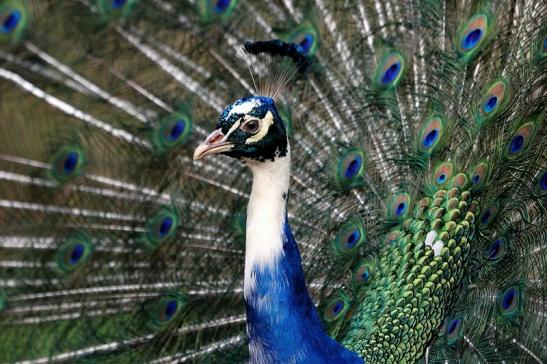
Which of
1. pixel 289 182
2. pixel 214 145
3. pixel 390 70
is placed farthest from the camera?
pixel 390 70

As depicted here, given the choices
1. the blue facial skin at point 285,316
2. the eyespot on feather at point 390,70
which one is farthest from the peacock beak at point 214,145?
the eyespot on feather at point 390,70

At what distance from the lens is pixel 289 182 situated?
1824mm

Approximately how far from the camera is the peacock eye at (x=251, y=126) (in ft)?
5.24

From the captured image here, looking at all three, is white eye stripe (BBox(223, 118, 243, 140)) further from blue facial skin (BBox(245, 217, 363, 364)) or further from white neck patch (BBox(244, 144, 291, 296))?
blue facial skin (BBox(245, 217, 363, 364))

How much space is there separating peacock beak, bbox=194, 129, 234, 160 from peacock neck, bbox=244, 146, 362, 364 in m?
0.09

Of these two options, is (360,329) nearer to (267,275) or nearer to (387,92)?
(267,275)

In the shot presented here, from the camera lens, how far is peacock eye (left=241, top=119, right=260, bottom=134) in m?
1.60

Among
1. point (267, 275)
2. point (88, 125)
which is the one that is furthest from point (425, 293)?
point (88, 125)

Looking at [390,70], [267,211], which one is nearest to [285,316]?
[267,211]

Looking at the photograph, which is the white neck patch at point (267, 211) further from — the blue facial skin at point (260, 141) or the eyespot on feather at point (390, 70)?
the eyespot on feather at point (390, 70)

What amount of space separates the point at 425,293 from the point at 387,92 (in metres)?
0.50

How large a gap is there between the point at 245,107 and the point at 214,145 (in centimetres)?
10

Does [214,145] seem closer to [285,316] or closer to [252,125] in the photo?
[252,125]

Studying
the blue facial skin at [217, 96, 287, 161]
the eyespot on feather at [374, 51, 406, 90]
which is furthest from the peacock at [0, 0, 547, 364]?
the blue facial skin at [217, 96, 287, 161]
